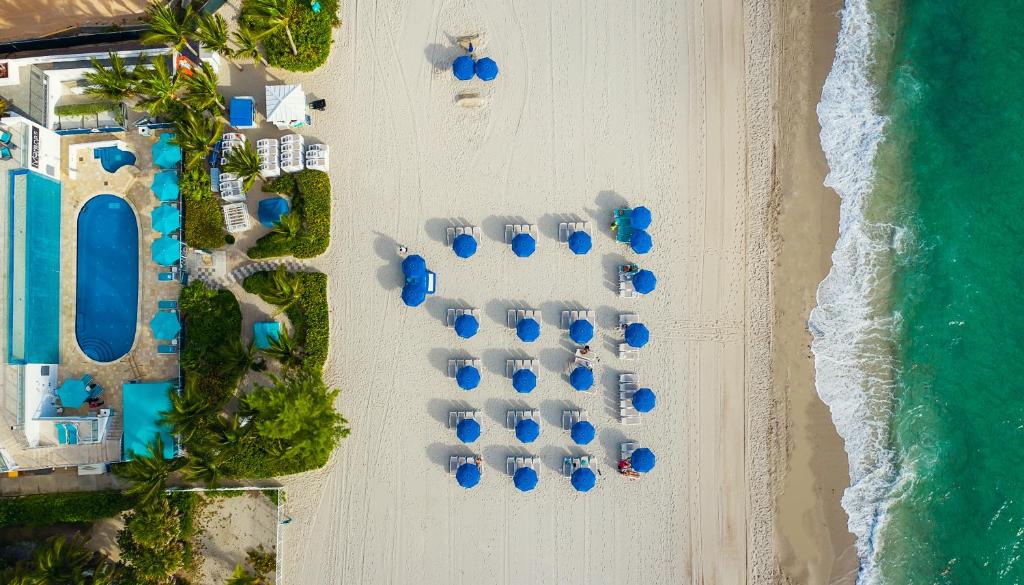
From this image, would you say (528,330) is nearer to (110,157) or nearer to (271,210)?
(271,210)

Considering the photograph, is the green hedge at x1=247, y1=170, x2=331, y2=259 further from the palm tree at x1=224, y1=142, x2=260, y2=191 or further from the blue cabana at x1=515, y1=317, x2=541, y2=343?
the blue cabana at x1=515, y1=317, x2=541, y2=343

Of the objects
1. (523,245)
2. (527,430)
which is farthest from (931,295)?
(527,430)

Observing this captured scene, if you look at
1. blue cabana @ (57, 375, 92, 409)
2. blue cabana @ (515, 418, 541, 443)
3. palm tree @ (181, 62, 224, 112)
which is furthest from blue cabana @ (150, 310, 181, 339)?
blue cabana @ (515, 418, 541, 443)

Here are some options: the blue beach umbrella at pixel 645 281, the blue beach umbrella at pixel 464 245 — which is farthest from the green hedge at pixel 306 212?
the blue beach umbrella at pixel 645 281

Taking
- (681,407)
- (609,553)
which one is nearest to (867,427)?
(681,407)

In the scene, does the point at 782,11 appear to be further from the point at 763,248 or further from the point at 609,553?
the point at 609,553

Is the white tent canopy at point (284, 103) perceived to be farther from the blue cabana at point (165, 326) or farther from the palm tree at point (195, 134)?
the blue cabana at point (165, 326)
